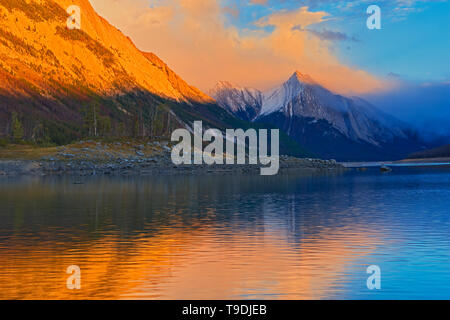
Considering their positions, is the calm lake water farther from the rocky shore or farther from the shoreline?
the rocky shore

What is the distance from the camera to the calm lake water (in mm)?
25859

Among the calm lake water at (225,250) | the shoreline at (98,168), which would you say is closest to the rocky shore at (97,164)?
the shoreline at (98,168)

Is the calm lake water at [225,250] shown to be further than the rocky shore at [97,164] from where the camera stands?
No

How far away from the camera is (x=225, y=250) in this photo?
35844 mm

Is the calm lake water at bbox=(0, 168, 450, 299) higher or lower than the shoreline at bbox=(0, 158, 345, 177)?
lower

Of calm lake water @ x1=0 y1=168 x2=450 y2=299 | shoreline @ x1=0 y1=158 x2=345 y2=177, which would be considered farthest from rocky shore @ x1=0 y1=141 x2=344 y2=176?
calm lake water @ x1=0 y1=168 x2=450 y2=299

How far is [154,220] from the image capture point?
51.9 metres

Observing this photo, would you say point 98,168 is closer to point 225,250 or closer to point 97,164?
point 97,164

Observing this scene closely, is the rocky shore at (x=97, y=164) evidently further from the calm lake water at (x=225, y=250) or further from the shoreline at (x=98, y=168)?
the calm lake water at (x=225, y=250)

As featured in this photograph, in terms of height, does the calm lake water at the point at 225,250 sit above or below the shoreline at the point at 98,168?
below

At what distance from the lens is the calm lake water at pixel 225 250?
84.8 feet
